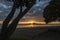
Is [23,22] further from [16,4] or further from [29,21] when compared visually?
[16,4]

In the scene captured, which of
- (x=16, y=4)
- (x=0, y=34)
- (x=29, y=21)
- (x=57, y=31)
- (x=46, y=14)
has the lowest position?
(x=29, y=21)

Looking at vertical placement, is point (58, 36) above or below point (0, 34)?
below

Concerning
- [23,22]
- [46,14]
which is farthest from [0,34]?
[23,22]

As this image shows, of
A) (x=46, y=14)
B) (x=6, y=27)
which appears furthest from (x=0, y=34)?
(x=46, y=14)

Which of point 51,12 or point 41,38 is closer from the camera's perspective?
point 51,12

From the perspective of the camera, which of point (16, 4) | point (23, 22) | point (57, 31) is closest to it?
point (16, 4)

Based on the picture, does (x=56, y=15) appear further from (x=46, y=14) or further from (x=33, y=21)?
(x=33, y=21)

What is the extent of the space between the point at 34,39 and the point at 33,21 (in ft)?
12.7

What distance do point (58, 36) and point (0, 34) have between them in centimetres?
182

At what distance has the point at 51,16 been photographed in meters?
4.76

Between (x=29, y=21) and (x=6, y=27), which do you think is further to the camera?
(x=29, y=21)

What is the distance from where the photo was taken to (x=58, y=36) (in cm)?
587

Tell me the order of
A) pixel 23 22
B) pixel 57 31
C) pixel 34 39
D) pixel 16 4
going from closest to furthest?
pixel 16 4, pixel 34 39, pixel 57 31, pixel 23 22

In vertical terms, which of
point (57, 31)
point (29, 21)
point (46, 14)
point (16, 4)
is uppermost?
point (16, 4)
